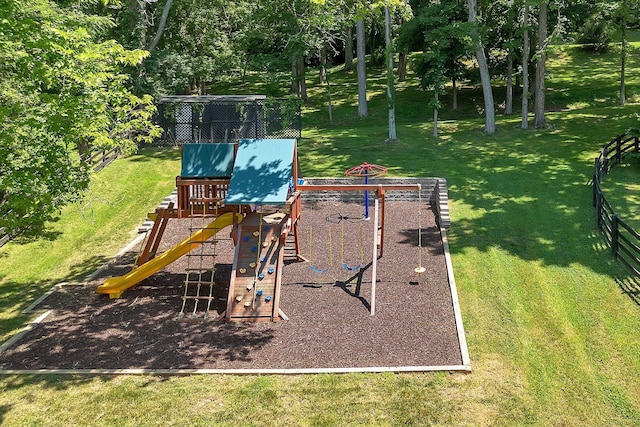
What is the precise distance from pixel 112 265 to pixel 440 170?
13.6m

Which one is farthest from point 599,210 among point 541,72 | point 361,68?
point 361,68

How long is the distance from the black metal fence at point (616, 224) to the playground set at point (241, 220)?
5.23m

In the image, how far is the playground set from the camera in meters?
12.7

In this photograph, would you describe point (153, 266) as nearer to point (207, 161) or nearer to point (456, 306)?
point (207, 161)

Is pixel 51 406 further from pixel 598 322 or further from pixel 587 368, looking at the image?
pixel 598 322

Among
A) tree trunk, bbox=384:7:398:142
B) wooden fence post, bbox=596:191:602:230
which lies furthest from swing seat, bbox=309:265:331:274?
tree trunk, bbox=384:7:398:142

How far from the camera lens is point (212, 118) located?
28.0 metres

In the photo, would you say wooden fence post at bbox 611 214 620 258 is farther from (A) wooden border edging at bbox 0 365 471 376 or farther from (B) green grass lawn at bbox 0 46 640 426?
(A) wooden border edging at bbox 0 365 471 376

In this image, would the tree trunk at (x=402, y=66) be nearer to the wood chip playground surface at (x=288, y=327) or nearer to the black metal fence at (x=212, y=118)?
the black metal fence at (x=212, y=118)

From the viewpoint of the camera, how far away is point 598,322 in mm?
11633

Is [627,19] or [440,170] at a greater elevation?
[627,19]

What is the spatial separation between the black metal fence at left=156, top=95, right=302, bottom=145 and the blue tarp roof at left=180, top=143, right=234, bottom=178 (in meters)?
13.6

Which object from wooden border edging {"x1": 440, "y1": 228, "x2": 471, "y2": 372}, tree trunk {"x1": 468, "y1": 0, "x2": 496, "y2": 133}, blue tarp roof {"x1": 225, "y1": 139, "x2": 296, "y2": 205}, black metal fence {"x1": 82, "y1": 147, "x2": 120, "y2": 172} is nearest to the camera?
wooden border edging {"x1": 440, "y1": 228, "x2": 471, "y2": 372}

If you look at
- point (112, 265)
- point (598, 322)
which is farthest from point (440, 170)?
point (112, 265)
